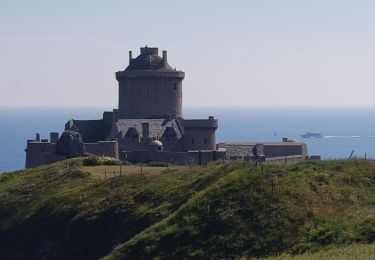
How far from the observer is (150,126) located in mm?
69312

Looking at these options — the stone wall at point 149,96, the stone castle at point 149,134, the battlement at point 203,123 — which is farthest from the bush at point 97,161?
the stone wall at point 149,96

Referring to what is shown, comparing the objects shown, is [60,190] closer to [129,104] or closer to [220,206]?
[220,206]

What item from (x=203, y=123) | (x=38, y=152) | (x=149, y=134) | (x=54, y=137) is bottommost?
(x=38, y=152)

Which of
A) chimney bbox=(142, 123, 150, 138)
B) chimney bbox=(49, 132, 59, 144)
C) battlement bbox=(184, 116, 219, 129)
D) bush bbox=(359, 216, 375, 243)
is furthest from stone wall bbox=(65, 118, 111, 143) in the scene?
bush bbox=(359, 216, 375, 243)

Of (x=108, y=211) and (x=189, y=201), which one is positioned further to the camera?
(x=108, y=211)

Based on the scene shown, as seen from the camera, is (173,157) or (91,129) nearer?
(173,157)

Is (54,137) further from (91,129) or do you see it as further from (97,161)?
(97,161)

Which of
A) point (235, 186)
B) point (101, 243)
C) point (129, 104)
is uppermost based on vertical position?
point (129, 104)

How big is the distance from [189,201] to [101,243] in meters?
4.06

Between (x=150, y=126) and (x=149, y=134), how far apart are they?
1.00 m

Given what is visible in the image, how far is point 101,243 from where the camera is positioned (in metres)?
36.6

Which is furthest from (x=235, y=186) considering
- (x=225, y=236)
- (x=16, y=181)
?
(x=16, y=181)

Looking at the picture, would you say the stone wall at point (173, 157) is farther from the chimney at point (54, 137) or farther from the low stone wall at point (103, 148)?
the chimney at point (54, 137)

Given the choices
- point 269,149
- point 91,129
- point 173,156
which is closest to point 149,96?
point 91,129
